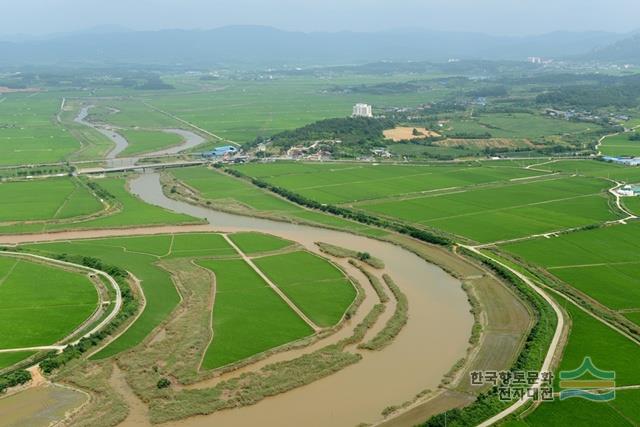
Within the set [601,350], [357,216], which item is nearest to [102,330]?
[601,350]

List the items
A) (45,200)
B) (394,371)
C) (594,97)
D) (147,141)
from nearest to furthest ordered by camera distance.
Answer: (394,371) < (45,200) < (147,141) < (594,97)

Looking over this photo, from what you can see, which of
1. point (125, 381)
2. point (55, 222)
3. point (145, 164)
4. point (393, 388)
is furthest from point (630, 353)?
point (145, 164)

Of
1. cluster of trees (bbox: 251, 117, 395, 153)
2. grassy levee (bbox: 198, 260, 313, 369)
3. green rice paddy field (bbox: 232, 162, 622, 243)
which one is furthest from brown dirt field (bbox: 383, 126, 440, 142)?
grassy levee (bbox: 198, 260, 313, 369)

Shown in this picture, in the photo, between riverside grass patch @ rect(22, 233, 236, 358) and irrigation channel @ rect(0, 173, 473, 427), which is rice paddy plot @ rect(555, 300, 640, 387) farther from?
riverside grass patch @ rect(22, 233, 236, 358)

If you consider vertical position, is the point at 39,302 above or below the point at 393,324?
above

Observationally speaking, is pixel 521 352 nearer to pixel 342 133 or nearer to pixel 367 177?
pixel 367 177

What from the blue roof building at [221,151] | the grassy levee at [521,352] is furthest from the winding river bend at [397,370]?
the blue roof building at [221,151]

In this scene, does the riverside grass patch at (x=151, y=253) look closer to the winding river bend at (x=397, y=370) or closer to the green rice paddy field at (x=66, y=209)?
the green rice paddy field at (x=66, y=209)

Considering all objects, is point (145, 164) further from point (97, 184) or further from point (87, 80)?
point (87, 80)
